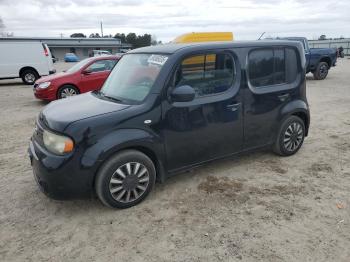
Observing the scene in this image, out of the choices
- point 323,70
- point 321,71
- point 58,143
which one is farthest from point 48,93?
point 323,70

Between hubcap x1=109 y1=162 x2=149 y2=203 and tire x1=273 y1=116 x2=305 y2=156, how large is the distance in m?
2.30

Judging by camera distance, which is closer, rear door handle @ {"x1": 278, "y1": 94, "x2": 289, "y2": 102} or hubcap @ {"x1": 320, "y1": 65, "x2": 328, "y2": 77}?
rear door handle @ {"x1": 278, "y1": 94, "x2": 289, "y2": 102}

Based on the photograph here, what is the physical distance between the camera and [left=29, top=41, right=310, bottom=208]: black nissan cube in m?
3.21

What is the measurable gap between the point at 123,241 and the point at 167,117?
4.65 feet

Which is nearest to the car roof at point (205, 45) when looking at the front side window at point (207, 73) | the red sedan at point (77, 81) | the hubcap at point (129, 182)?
the front side window at point (207, 73)

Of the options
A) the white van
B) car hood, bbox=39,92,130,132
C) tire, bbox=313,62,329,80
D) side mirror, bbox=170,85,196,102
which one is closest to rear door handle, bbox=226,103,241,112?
side mirror, bbox=170,85,196,102

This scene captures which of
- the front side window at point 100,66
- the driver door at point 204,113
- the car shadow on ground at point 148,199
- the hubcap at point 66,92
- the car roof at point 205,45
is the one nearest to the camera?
the car shadow on ground at point 148,199

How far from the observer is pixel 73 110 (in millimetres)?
3527

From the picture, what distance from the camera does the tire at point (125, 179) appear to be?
130 inches

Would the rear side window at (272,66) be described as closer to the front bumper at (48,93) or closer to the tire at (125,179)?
the tire at (125,179)

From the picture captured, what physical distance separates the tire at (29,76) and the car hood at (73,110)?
13.0 metres

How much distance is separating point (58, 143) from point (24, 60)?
1390 centimetres

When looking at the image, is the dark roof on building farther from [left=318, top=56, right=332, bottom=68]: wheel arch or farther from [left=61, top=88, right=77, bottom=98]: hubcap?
[left=61, top=88, right=77, bottom=98]: hubcap

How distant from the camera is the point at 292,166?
4.60 m
